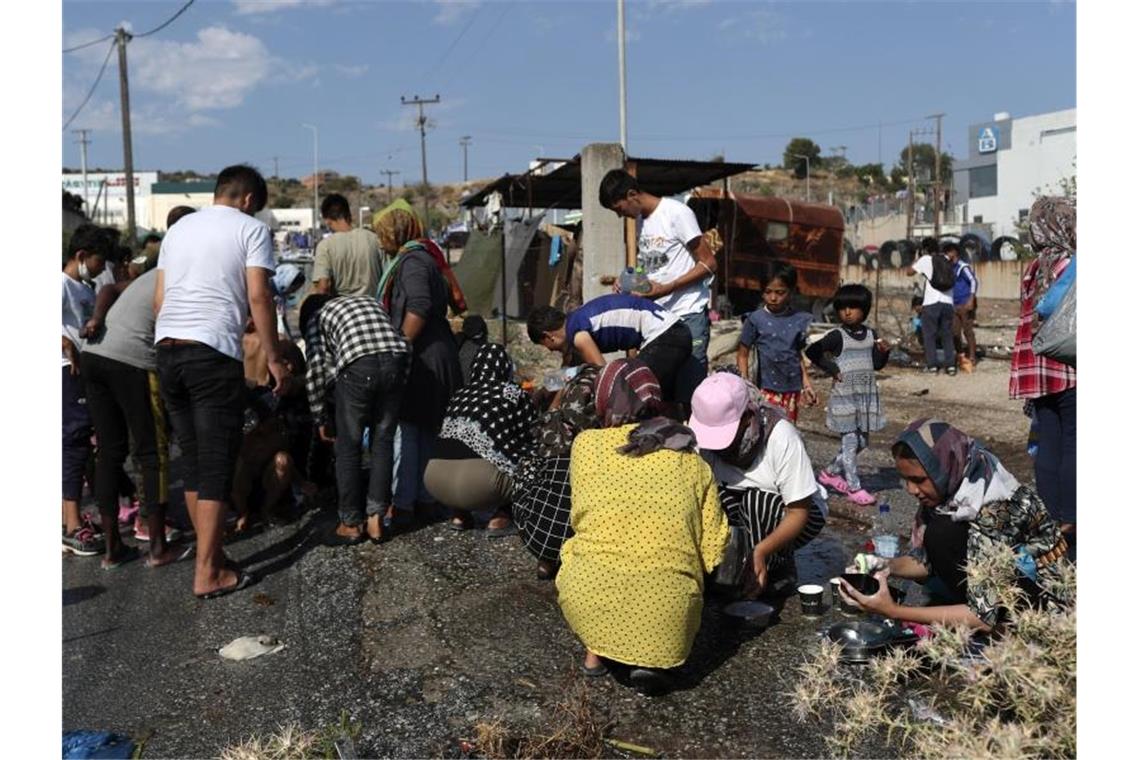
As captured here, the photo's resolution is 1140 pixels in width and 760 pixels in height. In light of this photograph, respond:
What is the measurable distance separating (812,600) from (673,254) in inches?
85.1

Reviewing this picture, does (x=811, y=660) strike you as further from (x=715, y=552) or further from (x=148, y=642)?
(x=148, y=642)

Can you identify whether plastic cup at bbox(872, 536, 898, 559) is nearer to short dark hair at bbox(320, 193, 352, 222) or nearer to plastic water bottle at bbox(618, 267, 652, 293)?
plastic water bottle at bbox(618, 267, 652, 293)

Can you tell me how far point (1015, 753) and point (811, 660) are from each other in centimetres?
191

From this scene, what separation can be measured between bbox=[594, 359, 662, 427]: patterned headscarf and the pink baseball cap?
0.67 feet

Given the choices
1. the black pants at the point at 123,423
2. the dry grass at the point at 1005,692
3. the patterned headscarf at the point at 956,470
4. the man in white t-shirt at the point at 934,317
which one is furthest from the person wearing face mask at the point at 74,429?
the man in white t-shirt at the point at 934,317

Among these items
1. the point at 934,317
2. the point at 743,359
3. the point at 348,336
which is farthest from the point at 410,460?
the point at 934,317

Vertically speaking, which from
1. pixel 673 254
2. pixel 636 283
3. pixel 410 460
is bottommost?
pixel 410 460

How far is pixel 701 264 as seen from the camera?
18.9ft

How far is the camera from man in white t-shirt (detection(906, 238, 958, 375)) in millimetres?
12453

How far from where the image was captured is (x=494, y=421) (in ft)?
17.9

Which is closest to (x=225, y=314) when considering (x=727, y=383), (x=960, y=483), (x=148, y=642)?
(x=148, y=642)

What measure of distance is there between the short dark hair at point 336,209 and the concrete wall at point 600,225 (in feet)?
9.66

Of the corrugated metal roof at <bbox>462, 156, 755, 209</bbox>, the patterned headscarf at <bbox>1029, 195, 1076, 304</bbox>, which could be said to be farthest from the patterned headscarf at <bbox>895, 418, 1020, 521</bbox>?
the corrugated metal roof at <bbox>462, 156, 755, 209</bbox>

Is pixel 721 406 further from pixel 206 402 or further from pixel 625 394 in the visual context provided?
pixel 206 402
